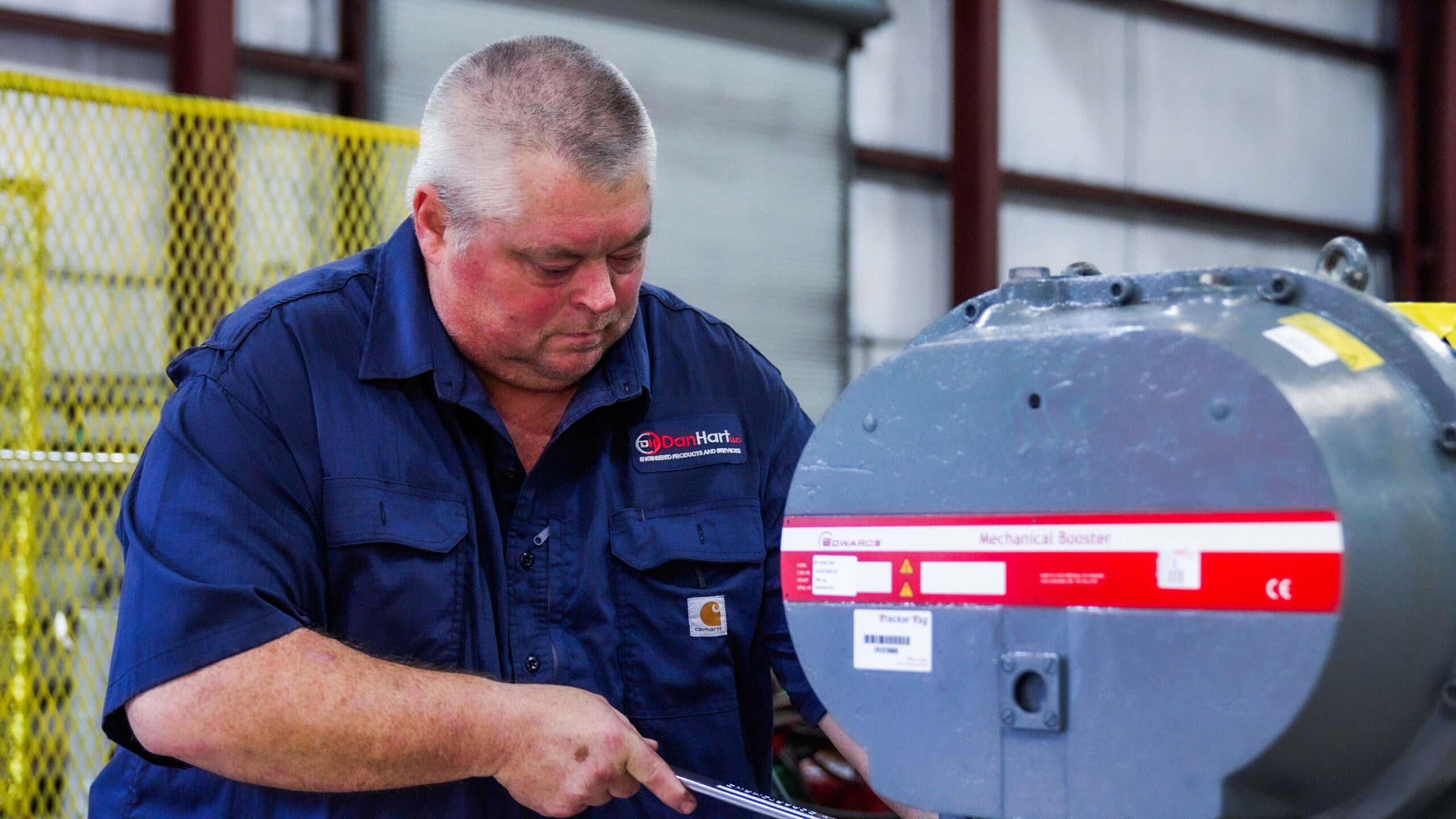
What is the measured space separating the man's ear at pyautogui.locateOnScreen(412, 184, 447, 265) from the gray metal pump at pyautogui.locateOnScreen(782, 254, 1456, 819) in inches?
23.5

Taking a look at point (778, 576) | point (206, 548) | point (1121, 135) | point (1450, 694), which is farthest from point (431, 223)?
point (1121, 135)

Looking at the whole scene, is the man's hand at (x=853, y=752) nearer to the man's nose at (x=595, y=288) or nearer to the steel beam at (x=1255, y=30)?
the man's nose at (x=595, y=288)

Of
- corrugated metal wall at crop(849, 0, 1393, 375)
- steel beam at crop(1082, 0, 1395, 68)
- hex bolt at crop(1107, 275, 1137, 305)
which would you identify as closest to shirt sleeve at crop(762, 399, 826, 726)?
hex bolt at crop(1107, 275, 1137, 305)

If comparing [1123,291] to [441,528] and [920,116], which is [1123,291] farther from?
[920,116]

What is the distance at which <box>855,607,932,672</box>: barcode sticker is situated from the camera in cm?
92

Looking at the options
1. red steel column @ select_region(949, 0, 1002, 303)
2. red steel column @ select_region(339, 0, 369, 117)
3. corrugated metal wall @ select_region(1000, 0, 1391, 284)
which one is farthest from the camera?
corrugated metal wall @ select_region(1000, 0, 1391, 284)

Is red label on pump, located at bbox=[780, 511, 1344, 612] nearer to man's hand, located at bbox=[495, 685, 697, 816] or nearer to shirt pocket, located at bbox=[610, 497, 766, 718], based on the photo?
man's hand, located at bbox=[495, 685, 697, 816]

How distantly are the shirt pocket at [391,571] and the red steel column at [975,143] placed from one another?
4.68 metres

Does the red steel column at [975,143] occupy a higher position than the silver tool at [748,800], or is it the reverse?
the red steel column at [975,143]

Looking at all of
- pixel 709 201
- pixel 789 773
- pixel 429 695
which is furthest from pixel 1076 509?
pixel 709 201

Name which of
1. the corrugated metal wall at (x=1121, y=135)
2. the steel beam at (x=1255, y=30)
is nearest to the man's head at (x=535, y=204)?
the corrugated metal wall at (x=1121, y=135)

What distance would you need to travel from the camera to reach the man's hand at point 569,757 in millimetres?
1181

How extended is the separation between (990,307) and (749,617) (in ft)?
2.04

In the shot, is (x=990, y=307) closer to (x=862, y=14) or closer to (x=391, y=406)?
(x=391, y=406)
